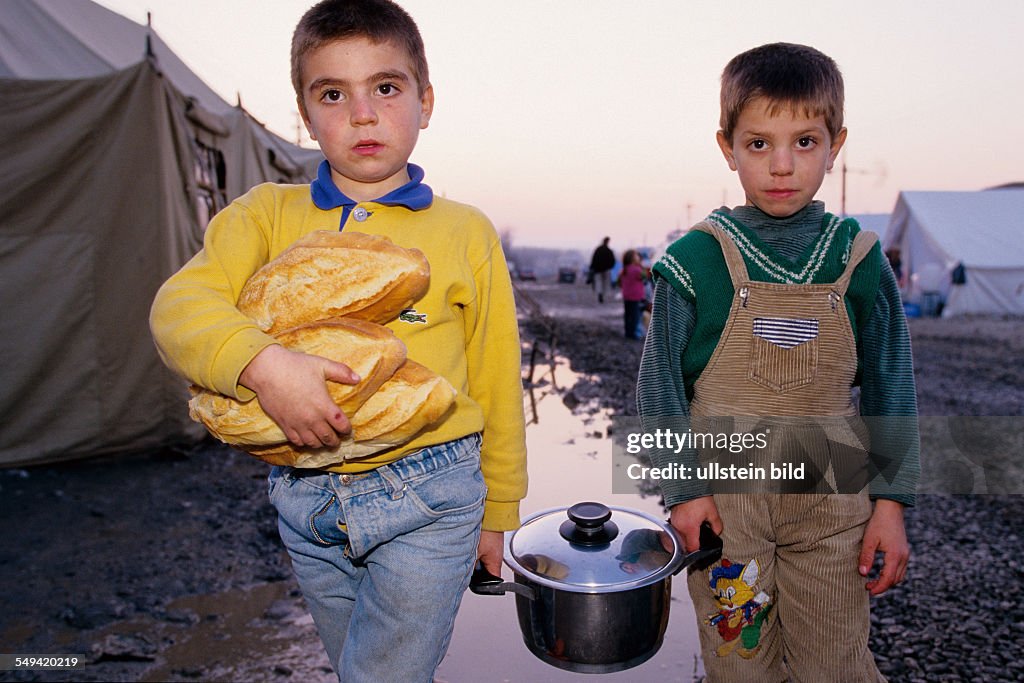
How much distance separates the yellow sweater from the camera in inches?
46.1

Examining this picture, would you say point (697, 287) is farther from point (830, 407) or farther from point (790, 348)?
point (830, 407)

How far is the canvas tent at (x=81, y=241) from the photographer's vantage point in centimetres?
485

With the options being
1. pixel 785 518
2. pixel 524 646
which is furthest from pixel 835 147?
pixel 524 646

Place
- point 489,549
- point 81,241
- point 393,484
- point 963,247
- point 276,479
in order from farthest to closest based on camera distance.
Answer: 1. point 963,247
2. point 81,241
3. point 489,549
4. point 276,479
5. point 393,484

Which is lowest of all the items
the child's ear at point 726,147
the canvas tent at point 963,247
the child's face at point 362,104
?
the canvas tent at point 963,247

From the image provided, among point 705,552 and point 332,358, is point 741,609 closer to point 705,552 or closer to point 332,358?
point 705,552

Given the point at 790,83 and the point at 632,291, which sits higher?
the point at 790,83

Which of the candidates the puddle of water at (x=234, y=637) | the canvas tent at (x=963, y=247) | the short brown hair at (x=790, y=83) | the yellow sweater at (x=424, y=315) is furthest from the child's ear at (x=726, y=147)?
the canvas tent at (x=963, y=247)

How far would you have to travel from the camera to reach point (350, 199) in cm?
150

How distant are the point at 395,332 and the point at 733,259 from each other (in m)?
0.91

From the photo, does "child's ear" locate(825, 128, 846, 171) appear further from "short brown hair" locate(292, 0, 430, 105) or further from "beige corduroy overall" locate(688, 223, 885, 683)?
"short brown hair" locate(292, 0, 430, 105)

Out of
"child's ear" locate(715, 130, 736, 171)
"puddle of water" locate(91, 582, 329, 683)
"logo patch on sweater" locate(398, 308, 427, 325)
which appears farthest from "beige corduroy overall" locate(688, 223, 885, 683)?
"puddle of water" locate(91, 582, 329, 683)

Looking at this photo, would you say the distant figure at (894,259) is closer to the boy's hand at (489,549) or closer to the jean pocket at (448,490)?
the boy's hand at (489,549)

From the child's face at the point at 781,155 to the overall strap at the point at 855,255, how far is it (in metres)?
0.17
